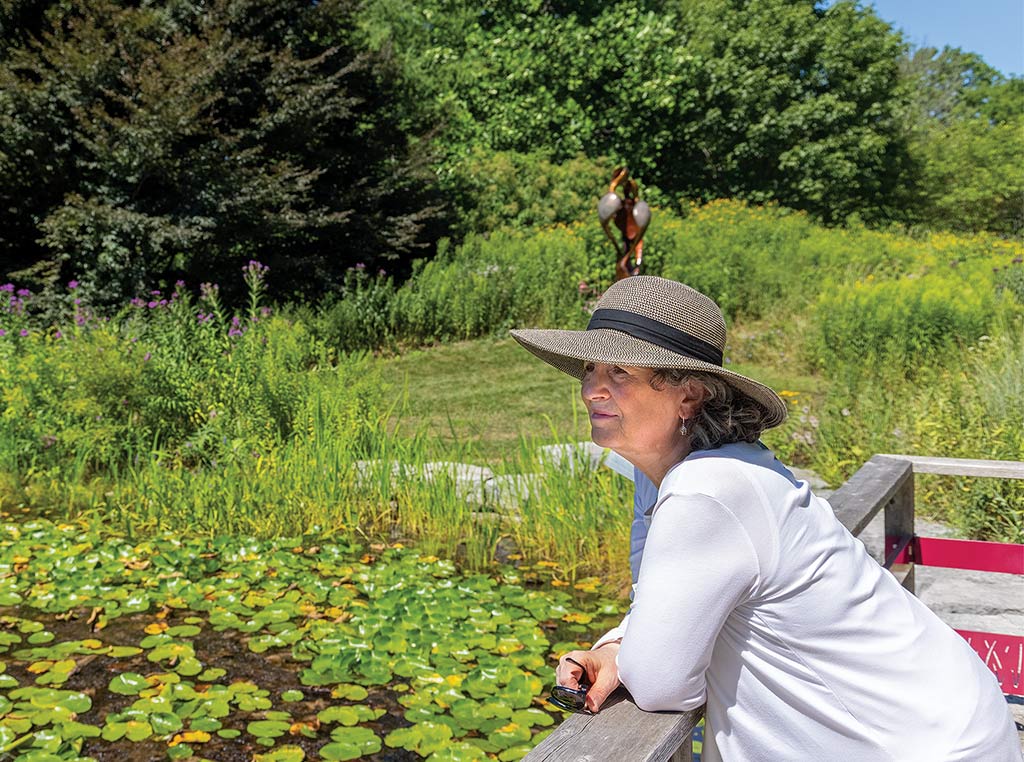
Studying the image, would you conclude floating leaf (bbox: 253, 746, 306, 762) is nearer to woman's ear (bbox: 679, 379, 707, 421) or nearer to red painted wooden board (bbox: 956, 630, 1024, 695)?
woman's ear (bbox: 679, 379, 707, 421)

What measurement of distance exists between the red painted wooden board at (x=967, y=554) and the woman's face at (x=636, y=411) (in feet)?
5.96

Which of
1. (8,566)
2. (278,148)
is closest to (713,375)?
(8,566)

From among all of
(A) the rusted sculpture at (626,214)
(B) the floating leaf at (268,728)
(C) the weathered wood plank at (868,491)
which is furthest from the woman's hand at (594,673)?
(A) the rusted sculpture at (626,214)

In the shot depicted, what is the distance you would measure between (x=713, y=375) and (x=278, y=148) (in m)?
11.9

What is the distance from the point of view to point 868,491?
103 inches

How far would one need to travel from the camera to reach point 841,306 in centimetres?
895

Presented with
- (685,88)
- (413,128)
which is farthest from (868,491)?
(685,88)

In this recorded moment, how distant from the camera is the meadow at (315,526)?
10.4 ft

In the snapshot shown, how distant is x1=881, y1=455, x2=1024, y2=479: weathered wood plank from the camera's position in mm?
3131

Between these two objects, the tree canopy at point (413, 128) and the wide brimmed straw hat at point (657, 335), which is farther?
the tree canopy at point (413, 128)

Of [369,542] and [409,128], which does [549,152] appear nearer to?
[409,128]

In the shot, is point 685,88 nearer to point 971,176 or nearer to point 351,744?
point 971,176

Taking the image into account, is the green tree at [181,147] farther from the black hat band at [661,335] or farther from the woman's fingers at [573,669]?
the woman's fingers at [573,669]

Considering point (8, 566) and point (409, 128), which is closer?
point (8, 566)
